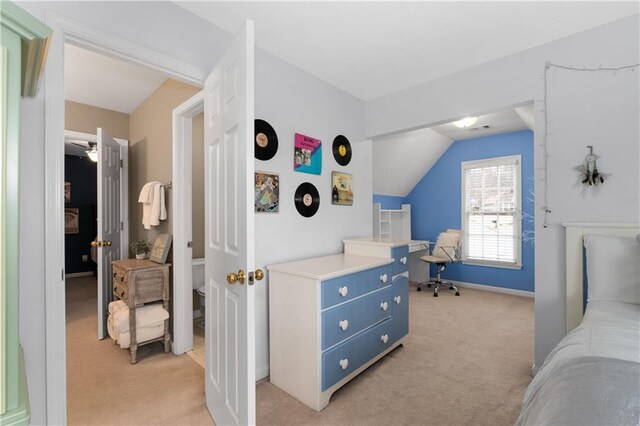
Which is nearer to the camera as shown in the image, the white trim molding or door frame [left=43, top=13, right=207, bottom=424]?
door frame [left=43, top=13, right=207, bottom=424]

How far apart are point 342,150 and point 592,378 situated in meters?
2.43

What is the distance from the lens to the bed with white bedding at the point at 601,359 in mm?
732

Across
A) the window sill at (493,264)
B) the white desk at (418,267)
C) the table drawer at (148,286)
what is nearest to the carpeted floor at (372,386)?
the table drawer at (148,286)

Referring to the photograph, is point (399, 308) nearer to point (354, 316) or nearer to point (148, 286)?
point (354, 316)

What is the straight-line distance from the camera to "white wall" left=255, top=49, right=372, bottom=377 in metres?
2.25

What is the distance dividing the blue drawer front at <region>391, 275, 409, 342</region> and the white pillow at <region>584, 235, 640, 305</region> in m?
1.25

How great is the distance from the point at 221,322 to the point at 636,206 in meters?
2.61

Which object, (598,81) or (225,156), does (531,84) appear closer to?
(598,81)

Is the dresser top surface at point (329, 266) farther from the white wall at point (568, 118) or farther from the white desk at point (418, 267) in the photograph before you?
the white desk at point (418, 267)

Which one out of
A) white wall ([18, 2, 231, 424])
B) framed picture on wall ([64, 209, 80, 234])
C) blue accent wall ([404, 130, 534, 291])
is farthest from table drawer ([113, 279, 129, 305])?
blue accent wall ([404, 130, 534, 291])

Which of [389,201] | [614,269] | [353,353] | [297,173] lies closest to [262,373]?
[353,353]

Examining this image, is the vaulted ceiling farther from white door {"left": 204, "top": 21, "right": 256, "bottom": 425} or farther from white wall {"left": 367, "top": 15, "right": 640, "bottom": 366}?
white door {"left": 204, "top": 21, "right": 256, "bottom": 425}

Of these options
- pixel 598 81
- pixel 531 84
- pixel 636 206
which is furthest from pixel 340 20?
pixel 636 206

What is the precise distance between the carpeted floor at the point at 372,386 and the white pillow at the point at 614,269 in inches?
35.1
